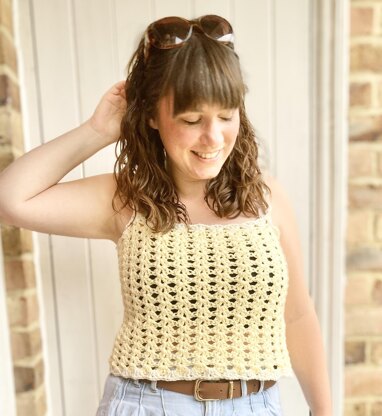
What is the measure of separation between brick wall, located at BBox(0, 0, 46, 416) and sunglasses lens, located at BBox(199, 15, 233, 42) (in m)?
0.57

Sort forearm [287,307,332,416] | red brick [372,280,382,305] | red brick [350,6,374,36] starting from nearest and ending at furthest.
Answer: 1. forearm [287,307,332,416]
2. red brick [350,6,374,36]
3. red brick [372,280,382,305]

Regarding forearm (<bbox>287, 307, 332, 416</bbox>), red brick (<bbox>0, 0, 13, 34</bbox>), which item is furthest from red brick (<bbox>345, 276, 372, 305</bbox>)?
red brick (<bbox>0, 0, 13, 34</bbox>)

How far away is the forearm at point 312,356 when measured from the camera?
1114 mm

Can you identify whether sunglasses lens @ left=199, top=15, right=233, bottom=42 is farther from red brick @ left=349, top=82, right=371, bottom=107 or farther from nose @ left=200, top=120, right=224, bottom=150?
red brick @ left=349, top=82, right=371, bottom=107

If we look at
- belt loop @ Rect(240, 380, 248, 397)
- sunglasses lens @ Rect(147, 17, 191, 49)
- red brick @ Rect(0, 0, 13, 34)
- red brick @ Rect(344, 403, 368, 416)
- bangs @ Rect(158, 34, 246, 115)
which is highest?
red brick @ Rect(0, 0, 13, 34)

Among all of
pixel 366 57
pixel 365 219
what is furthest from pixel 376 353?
pixel 366 57

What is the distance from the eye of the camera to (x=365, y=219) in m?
1.31

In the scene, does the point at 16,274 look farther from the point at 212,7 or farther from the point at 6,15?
the point at 212,7

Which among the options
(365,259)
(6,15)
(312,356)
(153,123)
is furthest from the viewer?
(365,259)

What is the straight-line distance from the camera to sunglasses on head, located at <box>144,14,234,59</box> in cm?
90

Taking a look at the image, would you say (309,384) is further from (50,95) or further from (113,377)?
(50,95)

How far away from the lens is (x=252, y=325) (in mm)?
971

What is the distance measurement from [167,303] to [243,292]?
0.16 metres

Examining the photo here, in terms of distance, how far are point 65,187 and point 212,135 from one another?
352mm
